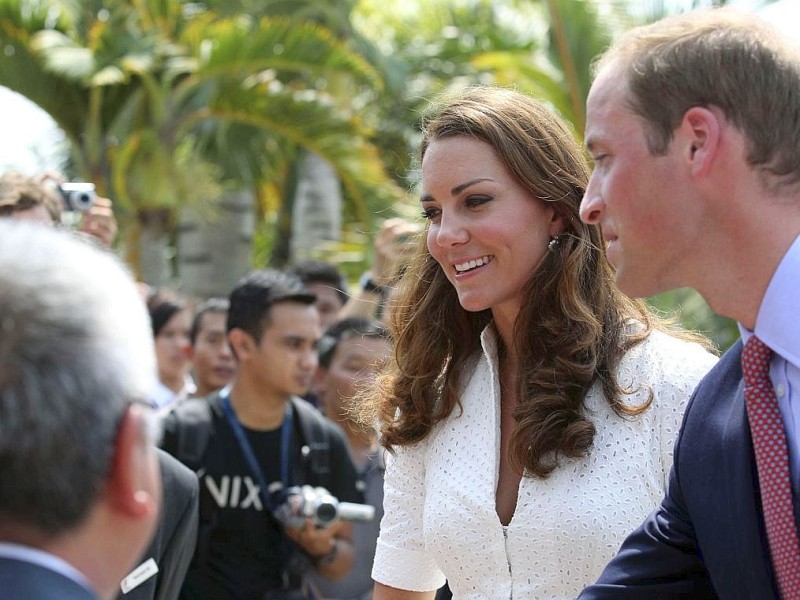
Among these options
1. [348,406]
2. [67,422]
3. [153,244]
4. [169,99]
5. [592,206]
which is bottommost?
[153,244]

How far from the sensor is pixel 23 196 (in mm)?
4332

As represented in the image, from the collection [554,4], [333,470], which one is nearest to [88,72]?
[554,4]

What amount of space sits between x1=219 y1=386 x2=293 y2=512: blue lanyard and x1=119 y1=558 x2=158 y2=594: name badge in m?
2.11

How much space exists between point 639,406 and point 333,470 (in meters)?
2.94

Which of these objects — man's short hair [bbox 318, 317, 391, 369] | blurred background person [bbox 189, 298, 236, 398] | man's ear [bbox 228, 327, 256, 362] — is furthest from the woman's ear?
blurred background person [bbox 189, 298, 236, 398]

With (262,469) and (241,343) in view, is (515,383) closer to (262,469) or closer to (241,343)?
(262,469)

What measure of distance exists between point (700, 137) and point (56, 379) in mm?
1219

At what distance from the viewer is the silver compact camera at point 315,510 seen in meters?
5.32

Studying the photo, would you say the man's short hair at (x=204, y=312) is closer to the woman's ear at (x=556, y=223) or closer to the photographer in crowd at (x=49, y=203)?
the photographer in crowd at (x=49, y=203)

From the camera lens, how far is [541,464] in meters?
3.05

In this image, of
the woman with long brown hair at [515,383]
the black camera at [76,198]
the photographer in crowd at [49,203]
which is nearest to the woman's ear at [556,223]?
the woman with long brown hair at [515,383]

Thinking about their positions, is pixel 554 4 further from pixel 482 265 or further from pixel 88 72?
pixel 482 265

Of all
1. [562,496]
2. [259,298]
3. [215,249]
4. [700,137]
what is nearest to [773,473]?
[700,137]

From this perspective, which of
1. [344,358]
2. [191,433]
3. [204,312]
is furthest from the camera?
[204,312]
